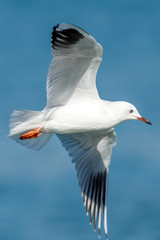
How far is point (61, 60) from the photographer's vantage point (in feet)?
24.6

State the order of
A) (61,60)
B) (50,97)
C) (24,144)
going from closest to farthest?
1. (61,60)
2. (50,97)
3. (24,144)

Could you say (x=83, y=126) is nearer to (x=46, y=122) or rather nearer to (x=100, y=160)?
(x=46, y=122)

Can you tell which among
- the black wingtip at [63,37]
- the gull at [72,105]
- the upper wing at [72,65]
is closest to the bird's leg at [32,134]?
the gull at [72,105]

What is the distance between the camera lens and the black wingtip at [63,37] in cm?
732

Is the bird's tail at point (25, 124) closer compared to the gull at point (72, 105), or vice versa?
the gull at point (72, 105)

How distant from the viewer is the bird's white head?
Result: 792cm

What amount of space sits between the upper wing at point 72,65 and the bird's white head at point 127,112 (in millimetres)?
402

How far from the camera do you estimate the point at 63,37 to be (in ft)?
24.2

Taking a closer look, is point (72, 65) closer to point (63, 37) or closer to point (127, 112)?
point (63, 37)

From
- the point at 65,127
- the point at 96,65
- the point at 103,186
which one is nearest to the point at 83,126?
the point at 65,127

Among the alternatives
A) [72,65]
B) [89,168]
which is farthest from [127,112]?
[89,168]

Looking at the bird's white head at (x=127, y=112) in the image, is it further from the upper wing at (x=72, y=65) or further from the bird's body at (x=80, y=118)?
the upper wing at (x=72, y=65)

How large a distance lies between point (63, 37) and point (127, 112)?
160cm

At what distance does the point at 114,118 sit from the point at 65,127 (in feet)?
2.55
